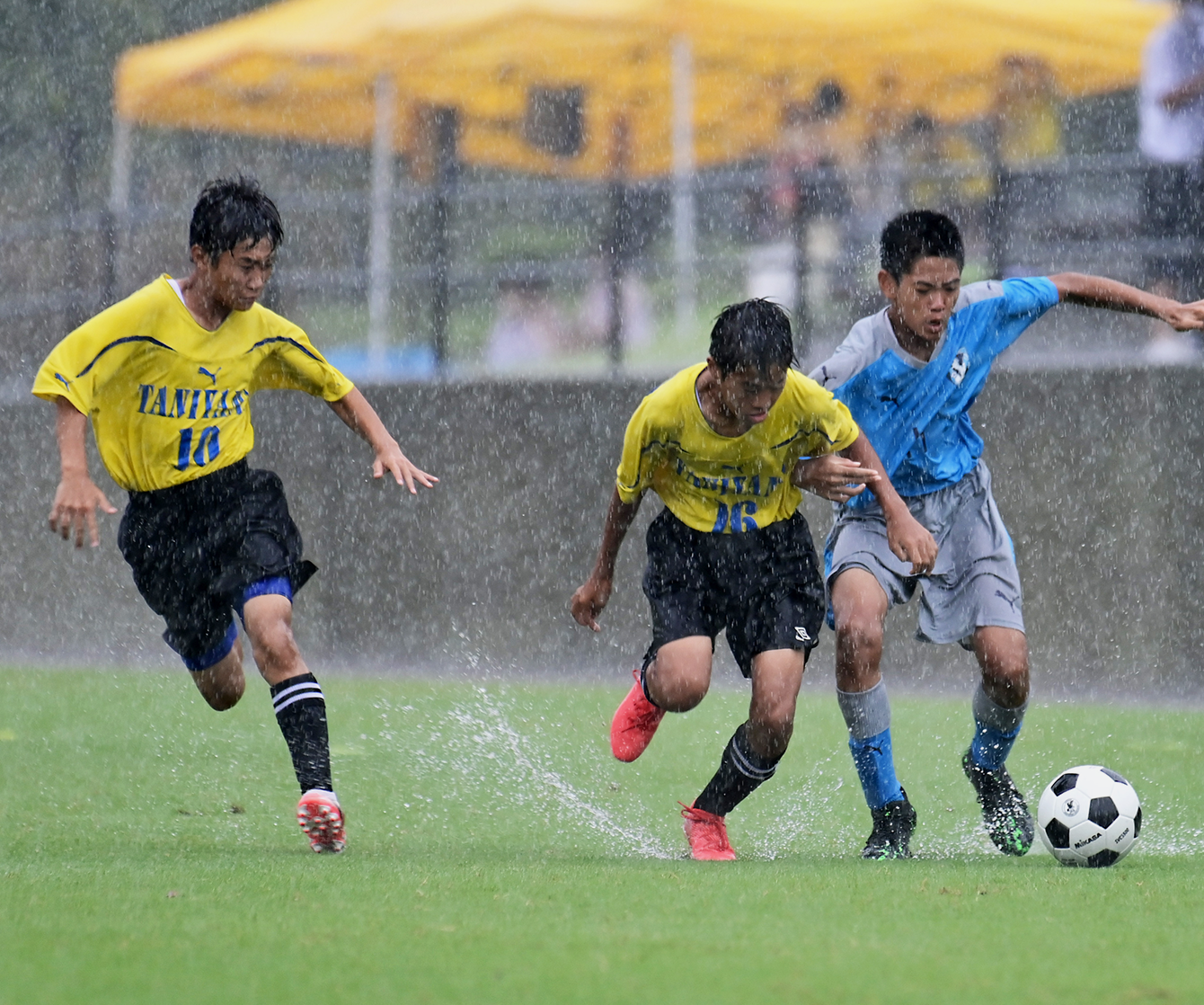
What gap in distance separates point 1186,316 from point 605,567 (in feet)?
6.22

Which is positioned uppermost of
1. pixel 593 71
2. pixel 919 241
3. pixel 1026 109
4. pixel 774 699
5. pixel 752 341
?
pixel 593 71

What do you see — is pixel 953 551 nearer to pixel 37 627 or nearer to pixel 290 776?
pixel 290 776

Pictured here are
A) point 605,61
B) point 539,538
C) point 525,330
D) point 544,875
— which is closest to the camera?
point 544,875

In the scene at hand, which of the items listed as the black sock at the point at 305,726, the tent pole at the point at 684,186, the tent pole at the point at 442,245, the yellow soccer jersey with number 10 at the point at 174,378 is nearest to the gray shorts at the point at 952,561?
the black sock at the point at 305,726

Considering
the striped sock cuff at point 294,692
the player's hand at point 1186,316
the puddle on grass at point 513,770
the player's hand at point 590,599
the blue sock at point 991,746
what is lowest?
the puddle on grass at point 513,770

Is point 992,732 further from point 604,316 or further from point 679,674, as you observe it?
point 604,316

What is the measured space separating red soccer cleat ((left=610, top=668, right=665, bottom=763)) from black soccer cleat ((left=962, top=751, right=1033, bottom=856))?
99 centimetres

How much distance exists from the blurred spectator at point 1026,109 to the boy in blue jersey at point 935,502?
8.28 metres

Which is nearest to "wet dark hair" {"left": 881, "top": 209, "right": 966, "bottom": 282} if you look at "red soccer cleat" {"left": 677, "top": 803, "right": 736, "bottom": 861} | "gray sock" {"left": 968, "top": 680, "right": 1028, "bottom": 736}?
"gray sock" {"left": 968, "top": 680, "right": 1028, "bottom": 736}

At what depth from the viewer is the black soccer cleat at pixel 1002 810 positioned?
5.75m

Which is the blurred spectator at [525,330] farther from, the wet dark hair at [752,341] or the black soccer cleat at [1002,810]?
the wet dark hair at [752,341]

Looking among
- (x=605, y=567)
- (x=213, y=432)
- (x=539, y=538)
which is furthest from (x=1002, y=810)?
(x=539, y=538)

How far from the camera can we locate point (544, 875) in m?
4.73

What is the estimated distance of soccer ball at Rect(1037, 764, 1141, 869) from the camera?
513 centimetres
